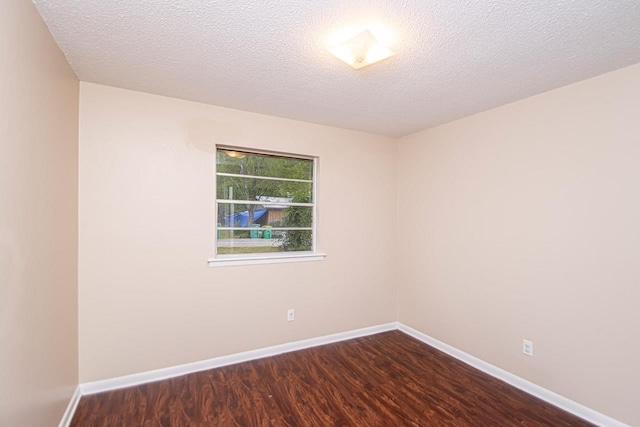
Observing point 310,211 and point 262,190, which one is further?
point 310,211

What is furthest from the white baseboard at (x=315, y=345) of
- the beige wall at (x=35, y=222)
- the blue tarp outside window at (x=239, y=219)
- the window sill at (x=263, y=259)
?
the blue tarp outside window at (x=239, y=219)

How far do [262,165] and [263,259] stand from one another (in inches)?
37.7

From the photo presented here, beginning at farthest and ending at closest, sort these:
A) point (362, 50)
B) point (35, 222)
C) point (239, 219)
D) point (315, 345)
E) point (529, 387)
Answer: point (315, 345)
point (239, 219)
point (529, 387)
point (362, 50)
point (35, 222)

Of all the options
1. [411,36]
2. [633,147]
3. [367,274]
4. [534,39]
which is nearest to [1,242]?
[411,36]

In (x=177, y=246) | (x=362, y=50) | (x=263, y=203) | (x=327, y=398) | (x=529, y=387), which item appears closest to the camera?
(x=362, y=50)

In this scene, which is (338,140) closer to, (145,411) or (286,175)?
(286,175)

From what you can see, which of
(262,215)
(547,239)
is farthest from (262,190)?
(547,239)

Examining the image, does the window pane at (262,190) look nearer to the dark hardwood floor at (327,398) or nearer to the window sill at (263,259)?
the window sill at (263,259)

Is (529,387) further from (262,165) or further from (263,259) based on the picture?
(262,165)

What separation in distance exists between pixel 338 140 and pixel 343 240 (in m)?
1.13

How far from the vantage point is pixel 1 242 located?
3.89 feet

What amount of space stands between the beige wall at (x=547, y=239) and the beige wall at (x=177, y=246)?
1.09m

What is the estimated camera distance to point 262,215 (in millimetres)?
3104

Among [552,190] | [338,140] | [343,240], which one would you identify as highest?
[338,140]
